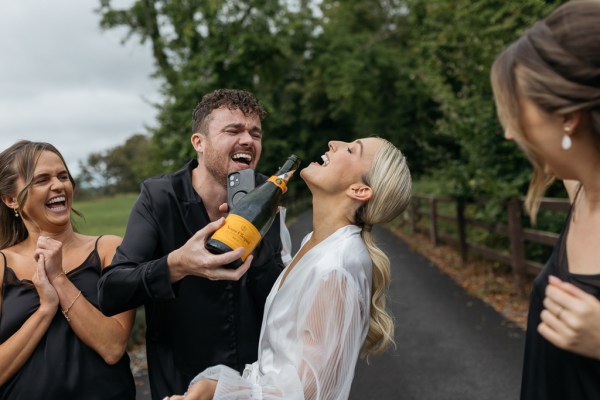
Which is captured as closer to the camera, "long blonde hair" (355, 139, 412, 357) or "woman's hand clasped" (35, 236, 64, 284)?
"long blonde hair" (355, 139, 412, 357)

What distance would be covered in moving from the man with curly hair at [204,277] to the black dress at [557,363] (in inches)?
52.1

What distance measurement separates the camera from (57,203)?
8.17 feet

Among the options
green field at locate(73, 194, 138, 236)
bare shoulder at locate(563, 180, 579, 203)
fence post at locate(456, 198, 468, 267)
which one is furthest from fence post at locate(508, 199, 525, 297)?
bare shoulder at locate(563, 180, 579, 203)

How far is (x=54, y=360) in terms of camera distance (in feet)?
7.15

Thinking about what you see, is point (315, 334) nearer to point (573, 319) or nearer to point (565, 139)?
point (573, 319)

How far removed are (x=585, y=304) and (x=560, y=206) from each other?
5.73 m

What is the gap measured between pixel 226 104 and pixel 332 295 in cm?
128

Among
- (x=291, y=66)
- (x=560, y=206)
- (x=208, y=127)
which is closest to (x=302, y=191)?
(x=291, y=66)

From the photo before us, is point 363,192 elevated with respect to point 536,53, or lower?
lower

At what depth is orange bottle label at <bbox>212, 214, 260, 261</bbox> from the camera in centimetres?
165

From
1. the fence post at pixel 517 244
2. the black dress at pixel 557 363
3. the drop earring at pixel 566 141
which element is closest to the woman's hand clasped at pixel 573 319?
the black dress at pixel 557 363

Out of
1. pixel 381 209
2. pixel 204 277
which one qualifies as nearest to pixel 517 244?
pixel 381 209

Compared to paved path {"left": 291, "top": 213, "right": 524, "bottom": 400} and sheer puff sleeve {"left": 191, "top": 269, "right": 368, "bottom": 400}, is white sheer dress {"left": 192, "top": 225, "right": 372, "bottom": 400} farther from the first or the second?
paved path {"left": 291, "top": 213, "right": 524, "bottom": 400}

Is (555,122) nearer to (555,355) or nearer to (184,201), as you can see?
(555,355)
